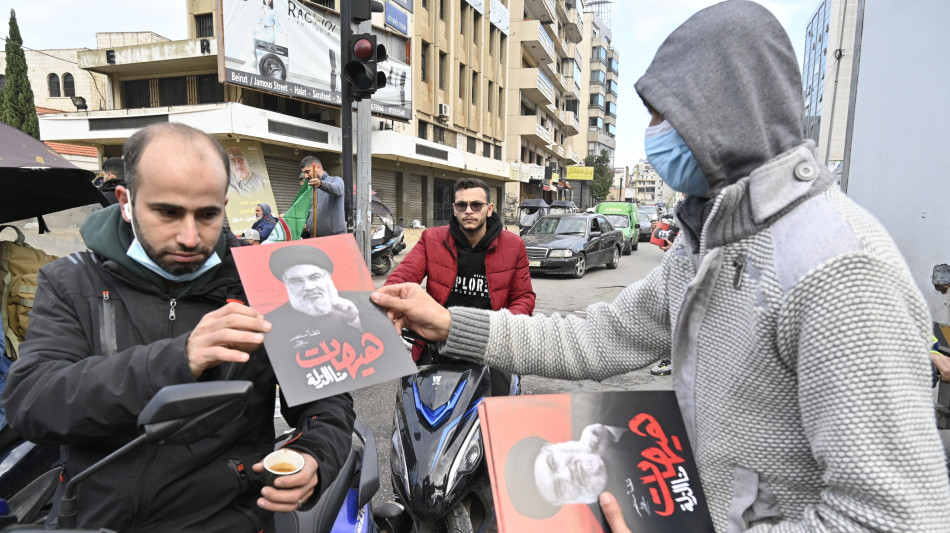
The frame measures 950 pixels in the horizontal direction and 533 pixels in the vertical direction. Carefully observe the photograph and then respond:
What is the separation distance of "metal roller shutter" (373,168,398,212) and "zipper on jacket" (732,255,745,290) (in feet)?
80.1

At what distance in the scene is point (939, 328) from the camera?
3137 millimetres

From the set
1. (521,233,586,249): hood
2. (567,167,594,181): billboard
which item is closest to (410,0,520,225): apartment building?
(521,233,586,249): hood

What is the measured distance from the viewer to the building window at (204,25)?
70.5ft

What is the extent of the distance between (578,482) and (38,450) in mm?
2207

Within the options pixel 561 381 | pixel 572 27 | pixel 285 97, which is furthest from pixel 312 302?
pixel 572 27

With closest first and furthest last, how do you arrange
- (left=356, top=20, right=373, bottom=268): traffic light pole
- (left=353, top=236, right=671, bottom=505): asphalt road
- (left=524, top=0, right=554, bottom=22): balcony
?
1. (left=353, top=236, right=671, bottom=505): asphalt road
2. (left=356, top=20, right=373, bottom=268): traffic light pole
3. (left=524, top=0, right=554, bottom=22): balcony

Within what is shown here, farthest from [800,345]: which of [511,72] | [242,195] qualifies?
[511,72]

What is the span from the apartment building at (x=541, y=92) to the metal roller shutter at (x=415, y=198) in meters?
Answer: 10.8

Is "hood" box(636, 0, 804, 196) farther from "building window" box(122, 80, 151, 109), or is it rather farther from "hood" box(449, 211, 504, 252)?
"building window" box(122, 80, 151, 109)

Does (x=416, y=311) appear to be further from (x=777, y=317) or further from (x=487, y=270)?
(x=487, y=270)

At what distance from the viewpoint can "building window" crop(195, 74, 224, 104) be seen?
67.1 feet

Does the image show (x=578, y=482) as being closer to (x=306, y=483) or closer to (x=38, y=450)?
(x=306, y=483)

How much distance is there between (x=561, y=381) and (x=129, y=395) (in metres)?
5.02

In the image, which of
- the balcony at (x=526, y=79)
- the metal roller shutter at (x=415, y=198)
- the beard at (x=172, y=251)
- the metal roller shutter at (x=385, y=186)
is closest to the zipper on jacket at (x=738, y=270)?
the beard at (x=172, y=251)
